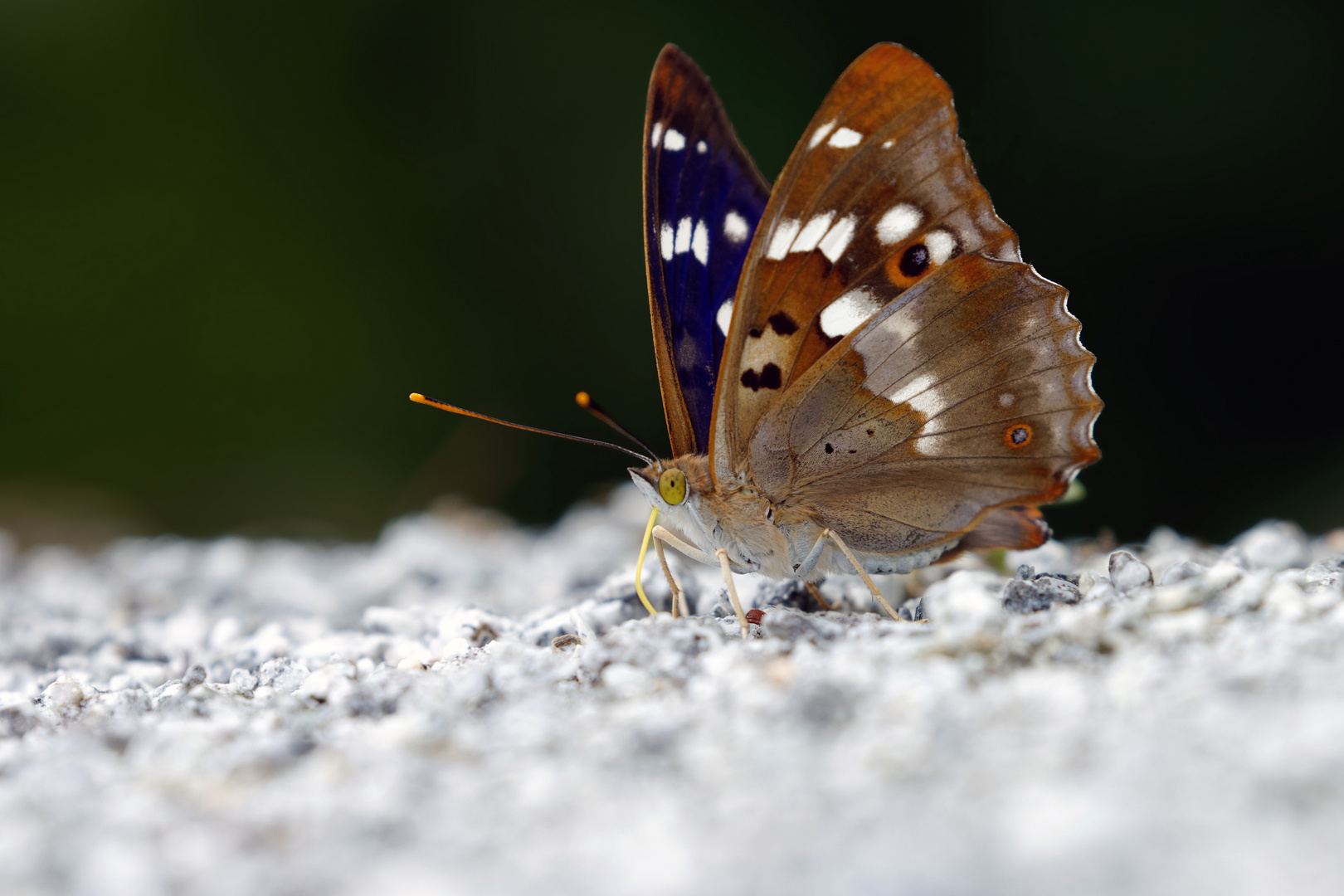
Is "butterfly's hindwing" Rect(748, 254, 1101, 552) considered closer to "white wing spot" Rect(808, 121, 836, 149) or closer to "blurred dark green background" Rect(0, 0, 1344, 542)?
"white wing spot" Rect(808, 121, 836, 149)

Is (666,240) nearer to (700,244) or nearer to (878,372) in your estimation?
(700,244)

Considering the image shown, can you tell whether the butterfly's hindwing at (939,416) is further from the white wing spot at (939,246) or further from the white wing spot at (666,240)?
the white wing spot at (666,240)

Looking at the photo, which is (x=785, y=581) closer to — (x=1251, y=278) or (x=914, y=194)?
(x=914, y=194)

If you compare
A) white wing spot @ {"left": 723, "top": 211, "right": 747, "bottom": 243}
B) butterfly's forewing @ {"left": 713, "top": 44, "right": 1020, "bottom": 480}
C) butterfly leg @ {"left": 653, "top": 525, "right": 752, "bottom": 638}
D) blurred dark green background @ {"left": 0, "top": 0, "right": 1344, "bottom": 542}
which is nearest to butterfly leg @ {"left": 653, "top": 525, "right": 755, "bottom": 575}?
butterfly leg @ {"left": 653, "top": 525, "right": 752, "bottom": 638}

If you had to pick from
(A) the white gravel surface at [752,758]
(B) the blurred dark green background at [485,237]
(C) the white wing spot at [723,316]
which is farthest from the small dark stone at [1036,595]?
(B) the blurred dark green background at [485,237]

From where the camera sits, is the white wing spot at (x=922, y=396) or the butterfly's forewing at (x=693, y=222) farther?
the butterfly's forewing at (x=693, y=222)

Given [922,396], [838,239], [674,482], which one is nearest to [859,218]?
[838,239]
